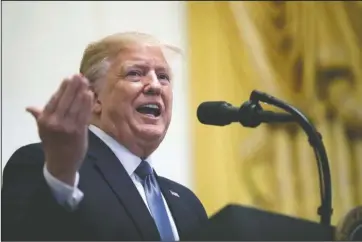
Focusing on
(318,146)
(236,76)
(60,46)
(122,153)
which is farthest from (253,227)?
(60,46)

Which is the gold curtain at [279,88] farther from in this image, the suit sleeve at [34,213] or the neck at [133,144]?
the suit sleeve at [34,213]

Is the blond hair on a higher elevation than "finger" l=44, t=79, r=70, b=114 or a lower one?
higher

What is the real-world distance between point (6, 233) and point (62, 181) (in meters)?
0.12

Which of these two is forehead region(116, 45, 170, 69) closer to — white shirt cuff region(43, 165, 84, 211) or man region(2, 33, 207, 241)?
man region(2, 33, 207, 241)

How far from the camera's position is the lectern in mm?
881

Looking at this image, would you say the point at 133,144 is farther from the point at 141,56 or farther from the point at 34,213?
the point at 34,213

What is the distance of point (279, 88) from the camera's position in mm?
2490

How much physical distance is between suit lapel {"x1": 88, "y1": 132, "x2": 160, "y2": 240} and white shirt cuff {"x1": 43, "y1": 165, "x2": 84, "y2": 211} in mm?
136

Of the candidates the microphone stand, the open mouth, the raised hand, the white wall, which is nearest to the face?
the open mouth

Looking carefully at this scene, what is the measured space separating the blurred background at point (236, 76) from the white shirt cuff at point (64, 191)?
1244 millimetres

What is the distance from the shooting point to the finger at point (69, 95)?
2.71 feet

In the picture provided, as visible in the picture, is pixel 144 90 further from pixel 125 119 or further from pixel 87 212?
pixel 87 212

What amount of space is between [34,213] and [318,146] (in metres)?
0.43

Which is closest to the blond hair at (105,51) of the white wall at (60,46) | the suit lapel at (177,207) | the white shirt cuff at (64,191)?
the suit lapel at (177,207)
